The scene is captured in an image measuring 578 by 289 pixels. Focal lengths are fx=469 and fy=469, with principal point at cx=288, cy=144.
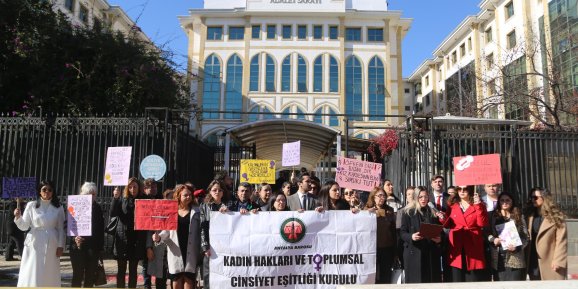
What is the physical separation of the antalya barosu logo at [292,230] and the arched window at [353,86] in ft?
128

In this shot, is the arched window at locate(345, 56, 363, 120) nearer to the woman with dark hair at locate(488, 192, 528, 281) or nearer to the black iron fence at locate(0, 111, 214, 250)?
the black iron fence at locate(0, 111, 214, 250)

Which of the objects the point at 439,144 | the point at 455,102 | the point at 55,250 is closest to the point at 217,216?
the point at 55,250

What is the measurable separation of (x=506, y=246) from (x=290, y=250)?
2.73 metres

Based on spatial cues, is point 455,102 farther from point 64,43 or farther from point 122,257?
point 122,257

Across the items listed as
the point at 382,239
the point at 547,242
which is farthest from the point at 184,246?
the point at 547,242

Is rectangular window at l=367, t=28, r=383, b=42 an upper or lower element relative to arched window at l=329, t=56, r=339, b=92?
upper

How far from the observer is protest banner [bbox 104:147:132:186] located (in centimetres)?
886

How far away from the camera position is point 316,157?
23516 millimetres

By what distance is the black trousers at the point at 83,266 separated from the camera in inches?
269

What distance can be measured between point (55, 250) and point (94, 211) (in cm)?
73

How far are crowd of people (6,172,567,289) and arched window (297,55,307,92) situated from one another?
3862 centimetres

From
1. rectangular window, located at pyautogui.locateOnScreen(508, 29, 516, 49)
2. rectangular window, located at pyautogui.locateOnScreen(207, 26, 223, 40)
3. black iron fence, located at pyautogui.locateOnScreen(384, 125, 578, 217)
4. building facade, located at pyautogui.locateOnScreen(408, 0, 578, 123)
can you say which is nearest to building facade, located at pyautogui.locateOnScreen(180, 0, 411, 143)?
rectangular window, located at pyautogui.locateOnScreen(207, 26, 223, 40)

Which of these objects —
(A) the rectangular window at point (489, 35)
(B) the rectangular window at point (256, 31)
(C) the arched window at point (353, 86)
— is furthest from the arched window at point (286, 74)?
(A) the rectangular window at point (489, 35)

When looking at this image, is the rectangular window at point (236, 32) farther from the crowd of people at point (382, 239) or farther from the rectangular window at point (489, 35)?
the crowd of people at point (382, 239)
